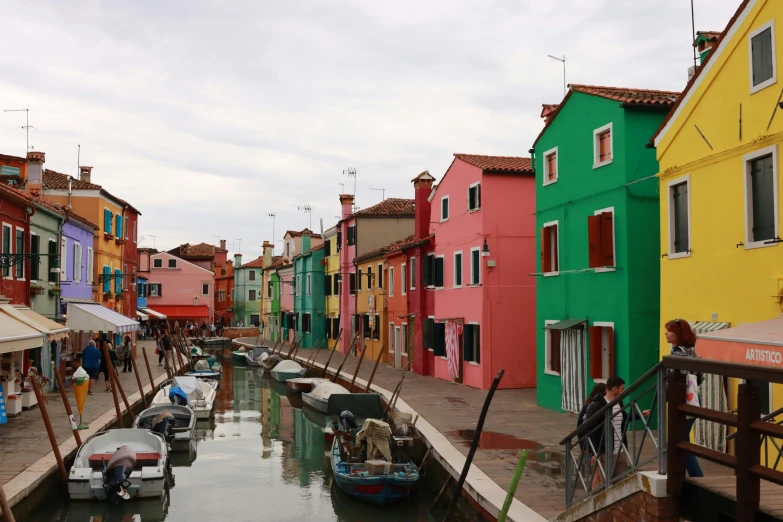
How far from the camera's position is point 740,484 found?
5.24 metres

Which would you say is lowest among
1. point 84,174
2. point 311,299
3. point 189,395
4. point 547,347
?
point 189,395

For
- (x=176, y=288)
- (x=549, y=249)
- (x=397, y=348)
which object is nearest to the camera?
(x=549, y=249)

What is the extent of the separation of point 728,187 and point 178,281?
69561 millimetres

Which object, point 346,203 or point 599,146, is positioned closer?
point 599,146

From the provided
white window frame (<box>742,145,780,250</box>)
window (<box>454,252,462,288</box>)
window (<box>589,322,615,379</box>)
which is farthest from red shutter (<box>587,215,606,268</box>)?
window (<box>454,252,462,288</box>)

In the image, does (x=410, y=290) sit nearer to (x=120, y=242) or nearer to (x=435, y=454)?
(x=120, y=242)

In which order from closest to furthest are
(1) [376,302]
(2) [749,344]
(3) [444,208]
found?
Answer: 1. (2) [749,344]
2. (3) [444,208]
3. (1) [376,302]

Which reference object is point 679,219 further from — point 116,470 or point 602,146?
point 116,470

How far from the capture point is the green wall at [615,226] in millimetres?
16359

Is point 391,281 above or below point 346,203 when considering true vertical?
below

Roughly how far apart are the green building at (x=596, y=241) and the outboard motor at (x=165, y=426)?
959 cm

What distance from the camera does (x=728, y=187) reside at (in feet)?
40.8

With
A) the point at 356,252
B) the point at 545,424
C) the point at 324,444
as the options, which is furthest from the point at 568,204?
the point at 356,252

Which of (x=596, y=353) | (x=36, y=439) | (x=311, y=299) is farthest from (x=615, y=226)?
(x=311, y=299)
